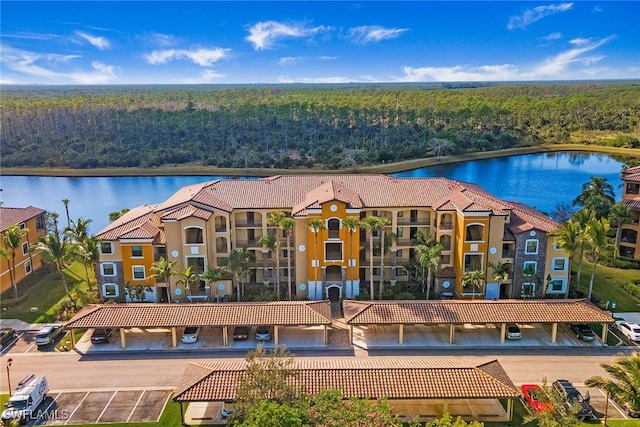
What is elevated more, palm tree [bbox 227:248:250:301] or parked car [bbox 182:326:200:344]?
palm tree [bbox 227:248:250:301]

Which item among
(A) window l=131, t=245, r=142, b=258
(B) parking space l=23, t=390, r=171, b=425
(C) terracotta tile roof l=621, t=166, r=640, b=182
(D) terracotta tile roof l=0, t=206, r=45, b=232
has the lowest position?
(B) parking space l=23, t=390, r=171, b=425

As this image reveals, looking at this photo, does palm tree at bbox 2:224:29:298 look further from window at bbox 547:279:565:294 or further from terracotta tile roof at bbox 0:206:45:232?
window at bbox 547:279:565:294

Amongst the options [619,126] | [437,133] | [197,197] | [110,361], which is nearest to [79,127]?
[437,133]

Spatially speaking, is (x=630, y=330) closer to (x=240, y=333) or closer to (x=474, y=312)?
(x=474, y=312)

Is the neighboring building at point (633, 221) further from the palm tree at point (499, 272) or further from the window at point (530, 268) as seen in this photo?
the palm tree at point (499, 272)

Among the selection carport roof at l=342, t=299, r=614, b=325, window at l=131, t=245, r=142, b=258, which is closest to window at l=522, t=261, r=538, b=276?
carport roof at l=342, t=299, r=614, b=325

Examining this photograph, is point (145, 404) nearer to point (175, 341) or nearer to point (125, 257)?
point (175, 341)
